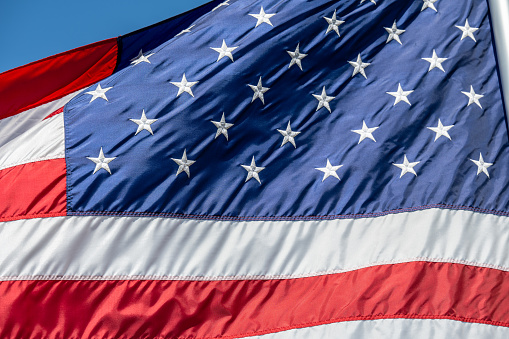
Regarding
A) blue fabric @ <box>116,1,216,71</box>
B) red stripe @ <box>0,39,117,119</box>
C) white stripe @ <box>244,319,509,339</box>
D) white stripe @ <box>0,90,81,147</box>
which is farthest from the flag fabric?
red stripe @ <box>0,39,117,119</box>

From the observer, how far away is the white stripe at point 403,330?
14.8 ft

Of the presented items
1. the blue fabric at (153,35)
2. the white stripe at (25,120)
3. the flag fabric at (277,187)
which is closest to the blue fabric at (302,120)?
the flag fabric at (277,187)

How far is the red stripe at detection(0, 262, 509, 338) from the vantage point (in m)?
4.64

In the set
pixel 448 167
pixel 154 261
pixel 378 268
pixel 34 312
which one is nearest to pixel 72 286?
pixel 34 312

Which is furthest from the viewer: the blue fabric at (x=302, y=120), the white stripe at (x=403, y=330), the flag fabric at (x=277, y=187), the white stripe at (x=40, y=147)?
the white stripe at (x=40, y=147)

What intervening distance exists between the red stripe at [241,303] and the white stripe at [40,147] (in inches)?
44.9

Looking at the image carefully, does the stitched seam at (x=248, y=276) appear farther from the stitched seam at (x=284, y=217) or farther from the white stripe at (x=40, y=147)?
the white stripe at (x=40, y=147)

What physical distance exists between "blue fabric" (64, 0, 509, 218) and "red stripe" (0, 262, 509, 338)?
0.61 m

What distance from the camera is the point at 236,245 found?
5.08 m

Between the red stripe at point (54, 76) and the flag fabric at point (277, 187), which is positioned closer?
the flag fabric at point (277, 187)

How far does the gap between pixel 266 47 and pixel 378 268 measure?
2.25 metres

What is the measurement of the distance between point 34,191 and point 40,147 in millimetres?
463

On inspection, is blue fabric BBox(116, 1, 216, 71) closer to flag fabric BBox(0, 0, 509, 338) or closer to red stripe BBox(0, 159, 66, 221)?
flag fabric BBox(0, 0, 509, 338)

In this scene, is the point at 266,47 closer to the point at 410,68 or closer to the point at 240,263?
the point at 410,68
